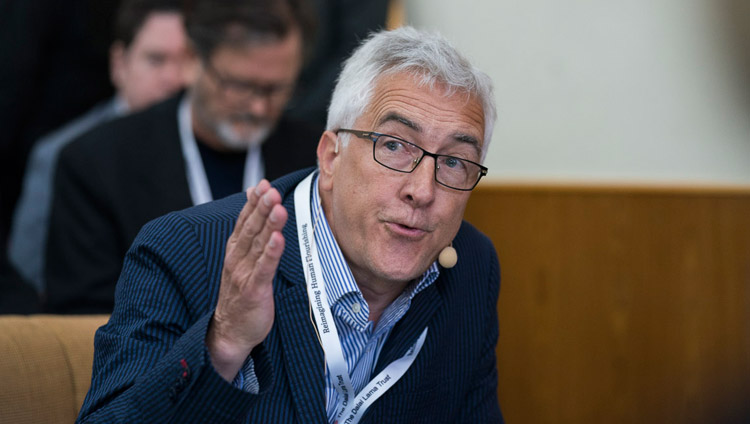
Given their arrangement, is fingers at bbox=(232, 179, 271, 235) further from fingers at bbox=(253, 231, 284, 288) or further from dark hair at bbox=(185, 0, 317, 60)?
dark hair at bbox=(185, 0, 317, 60)

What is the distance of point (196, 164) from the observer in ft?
11.8

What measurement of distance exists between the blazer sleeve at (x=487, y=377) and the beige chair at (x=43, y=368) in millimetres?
959

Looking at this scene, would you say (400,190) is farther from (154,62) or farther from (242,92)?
(154,62)

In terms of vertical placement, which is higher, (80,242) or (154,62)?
(154,62)

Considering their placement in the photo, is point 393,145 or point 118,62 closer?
point 393,145

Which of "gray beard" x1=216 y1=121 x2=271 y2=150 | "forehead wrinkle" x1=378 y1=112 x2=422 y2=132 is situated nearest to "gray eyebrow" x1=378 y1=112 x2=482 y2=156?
"forehead wrinkle" x1=378 y1=112 x2=422 y2=132

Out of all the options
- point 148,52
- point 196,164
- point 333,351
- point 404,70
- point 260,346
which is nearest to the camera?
point 260,346

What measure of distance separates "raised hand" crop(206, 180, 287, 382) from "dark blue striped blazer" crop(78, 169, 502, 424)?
0.17 feet

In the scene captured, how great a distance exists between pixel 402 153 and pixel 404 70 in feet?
0.65

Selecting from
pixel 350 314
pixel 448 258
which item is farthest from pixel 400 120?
pixel 350 314

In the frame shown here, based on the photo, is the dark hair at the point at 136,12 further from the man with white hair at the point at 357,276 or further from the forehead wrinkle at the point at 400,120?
the forehead wrinkle at the point at 400,120

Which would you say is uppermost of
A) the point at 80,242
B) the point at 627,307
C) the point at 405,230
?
the point at 405,230

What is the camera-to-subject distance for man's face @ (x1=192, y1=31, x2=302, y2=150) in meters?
3.66

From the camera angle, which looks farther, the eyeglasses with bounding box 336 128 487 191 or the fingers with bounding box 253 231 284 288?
the eyeglasses with bounding box 336 128 487 191
